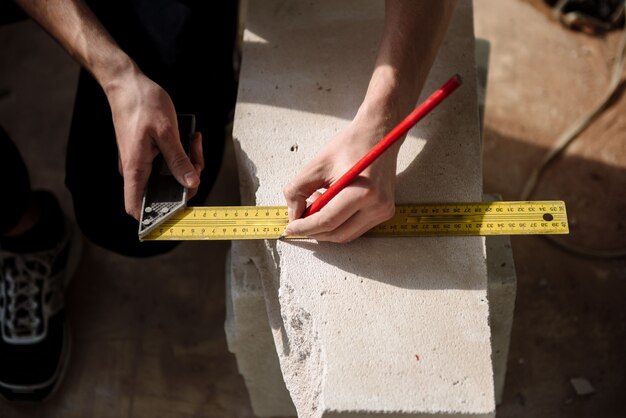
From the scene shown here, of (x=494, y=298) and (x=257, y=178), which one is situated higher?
(x=257, y=178)

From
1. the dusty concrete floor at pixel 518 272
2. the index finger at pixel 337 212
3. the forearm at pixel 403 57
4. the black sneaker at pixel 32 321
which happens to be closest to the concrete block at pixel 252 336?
the dusty concrete floor at pixel 518 272

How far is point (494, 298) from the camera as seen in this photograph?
2.01 metres

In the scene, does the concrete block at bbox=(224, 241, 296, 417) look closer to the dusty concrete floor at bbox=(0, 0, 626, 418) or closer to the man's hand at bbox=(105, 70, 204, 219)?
the dusty concrete floor at bbox=(0, 0, 626, 418)

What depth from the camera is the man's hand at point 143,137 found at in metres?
1.73

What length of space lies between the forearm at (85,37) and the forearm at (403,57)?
2.35 ft

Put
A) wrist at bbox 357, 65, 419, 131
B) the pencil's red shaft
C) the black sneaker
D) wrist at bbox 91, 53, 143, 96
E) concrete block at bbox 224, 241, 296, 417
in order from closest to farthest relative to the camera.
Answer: the pencil's red shaft
wrist at bbox 357, 65, 419, 131
wrist at bbox 91, 53, 143, 96
concrete block at bbox 224, 241, 296, 417
the black sneaker

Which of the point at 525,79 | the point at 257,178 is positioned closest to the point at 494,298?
the point at 257,178

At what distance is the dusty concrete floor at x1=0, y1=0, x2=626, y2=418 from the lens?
2.50m

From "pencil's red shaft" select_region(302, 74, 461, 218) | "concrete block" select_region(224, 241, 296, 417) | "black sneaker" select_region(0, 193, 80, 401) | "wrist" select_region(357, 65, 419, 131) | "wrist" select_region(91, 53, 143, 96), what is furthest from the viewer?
"black sneaker" select_region(0, 193, 80, 401)

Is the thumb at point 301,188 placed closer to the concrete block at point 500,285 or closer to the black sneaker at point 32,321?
the concrete block at point 500,285

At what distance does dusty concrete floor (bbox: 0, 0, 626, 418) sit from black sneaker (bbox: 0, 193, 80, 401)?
107 millimetres

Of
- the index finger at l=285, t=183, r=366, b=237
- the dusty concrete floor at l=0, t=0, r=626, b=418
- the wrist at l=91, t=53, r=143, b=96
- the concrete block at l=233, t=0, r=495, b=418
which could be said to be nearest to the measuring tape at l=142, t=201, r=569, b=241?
the concrete block at l=233, t=0, r=495, b=418

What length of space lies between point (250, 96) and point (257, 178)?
0.32 metres

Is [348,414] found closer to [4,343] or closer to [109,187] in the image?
[109,187]
